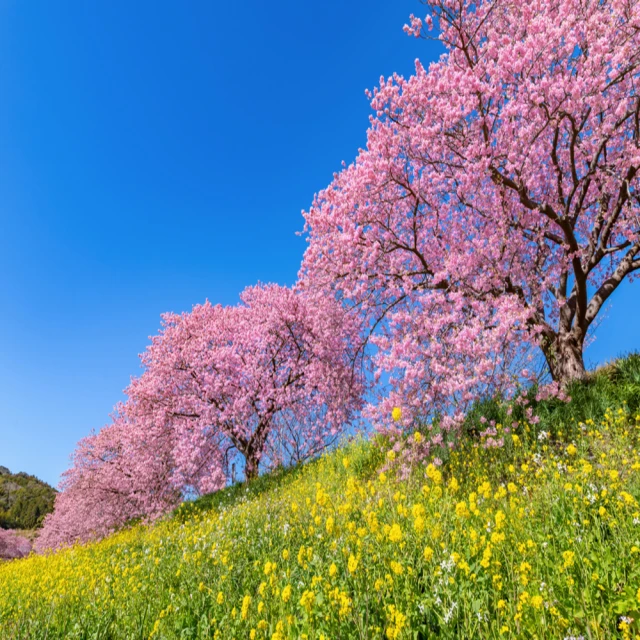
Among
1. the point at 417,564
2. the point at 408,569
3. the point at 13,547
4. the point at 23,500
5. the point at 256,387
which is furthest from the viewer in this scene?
the point at 23,500

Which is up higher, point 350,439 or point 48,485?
point 48,485

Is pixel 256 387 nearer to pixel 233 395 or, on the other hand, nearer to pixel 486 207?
pixel 233 395

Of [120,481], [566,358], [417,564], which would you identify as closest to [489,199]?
[566,358]

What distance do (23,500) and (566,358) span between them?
83.0 meters

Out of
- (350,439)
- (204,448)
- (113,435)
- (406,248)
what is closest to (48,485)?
(113,435)

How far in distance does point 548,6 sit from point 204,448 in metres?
18.0

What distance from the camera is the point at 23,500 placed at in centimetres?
6919

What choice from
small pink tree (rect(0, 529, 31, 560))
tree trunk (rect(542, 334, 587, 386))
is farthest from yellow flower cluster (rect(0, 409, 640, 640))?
small pink tree (rect(0, 529, 31, 560))

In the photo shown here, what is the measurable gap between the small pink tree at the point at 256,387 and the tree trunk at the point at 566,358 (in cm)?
649

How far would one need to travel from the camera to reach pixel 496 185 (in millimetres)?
10984

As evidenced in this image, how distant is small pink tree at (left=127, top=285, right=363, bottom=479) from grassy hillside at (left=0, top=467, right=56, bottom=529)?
51468 mm

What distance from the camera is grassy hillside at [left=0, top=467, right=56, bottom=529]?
62781 millimetres

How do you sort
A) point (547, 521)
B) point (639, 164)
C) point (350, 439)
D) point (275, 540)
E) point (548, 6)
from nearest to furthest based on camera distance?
point (547, 521) → point (275, 540) → point (639, 164) → point (548, 6) → point (350, 439)

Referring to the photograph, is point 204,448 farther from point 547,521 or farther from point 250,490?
point 547,521
